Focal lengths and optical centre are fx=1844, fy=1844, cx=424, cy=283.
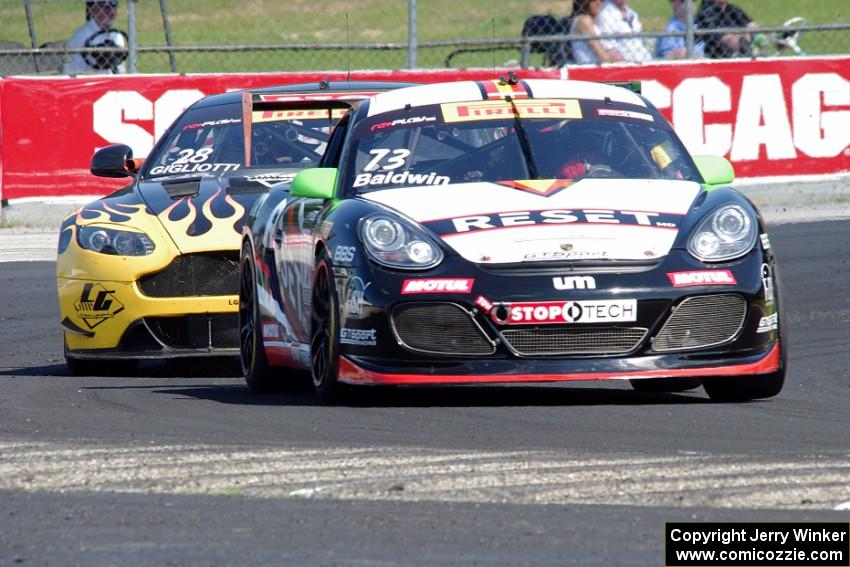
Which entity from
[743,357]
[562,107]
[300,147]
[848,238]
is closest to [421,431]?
[743,357]

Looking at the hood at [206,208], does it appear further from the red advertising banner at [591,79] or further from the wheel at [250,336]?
the red advertising banner at [591,79]

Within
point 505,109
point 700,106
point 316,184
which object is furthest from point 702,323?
point 700,106

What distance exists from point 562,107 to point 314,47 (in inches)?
350

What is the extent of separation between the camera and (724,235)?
6.84 m

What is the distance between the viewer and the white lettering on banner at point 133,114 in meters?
16.0

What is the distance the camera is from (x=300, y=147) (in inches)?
387

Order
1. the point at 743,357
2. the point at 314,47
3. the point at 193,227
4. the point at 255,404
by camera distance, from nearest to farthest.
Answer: the point at 743,357 → the point at 255,404 → the point at 193,227 → the point at 314,47

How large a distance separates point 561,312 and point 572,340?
0.41ft

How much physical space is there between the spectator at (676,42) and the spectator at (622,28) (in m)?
0.21

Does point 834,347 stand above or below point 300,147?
below

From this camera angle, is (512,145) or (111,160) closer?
(512,145)

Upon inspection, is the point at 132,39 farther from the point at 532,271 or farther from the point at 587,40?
the point at 532,271

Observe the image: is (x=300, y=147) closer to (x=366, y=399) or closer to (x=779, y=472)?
(x=366, y=399)

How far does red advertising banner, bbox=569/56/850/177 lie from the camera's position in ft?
55.8
